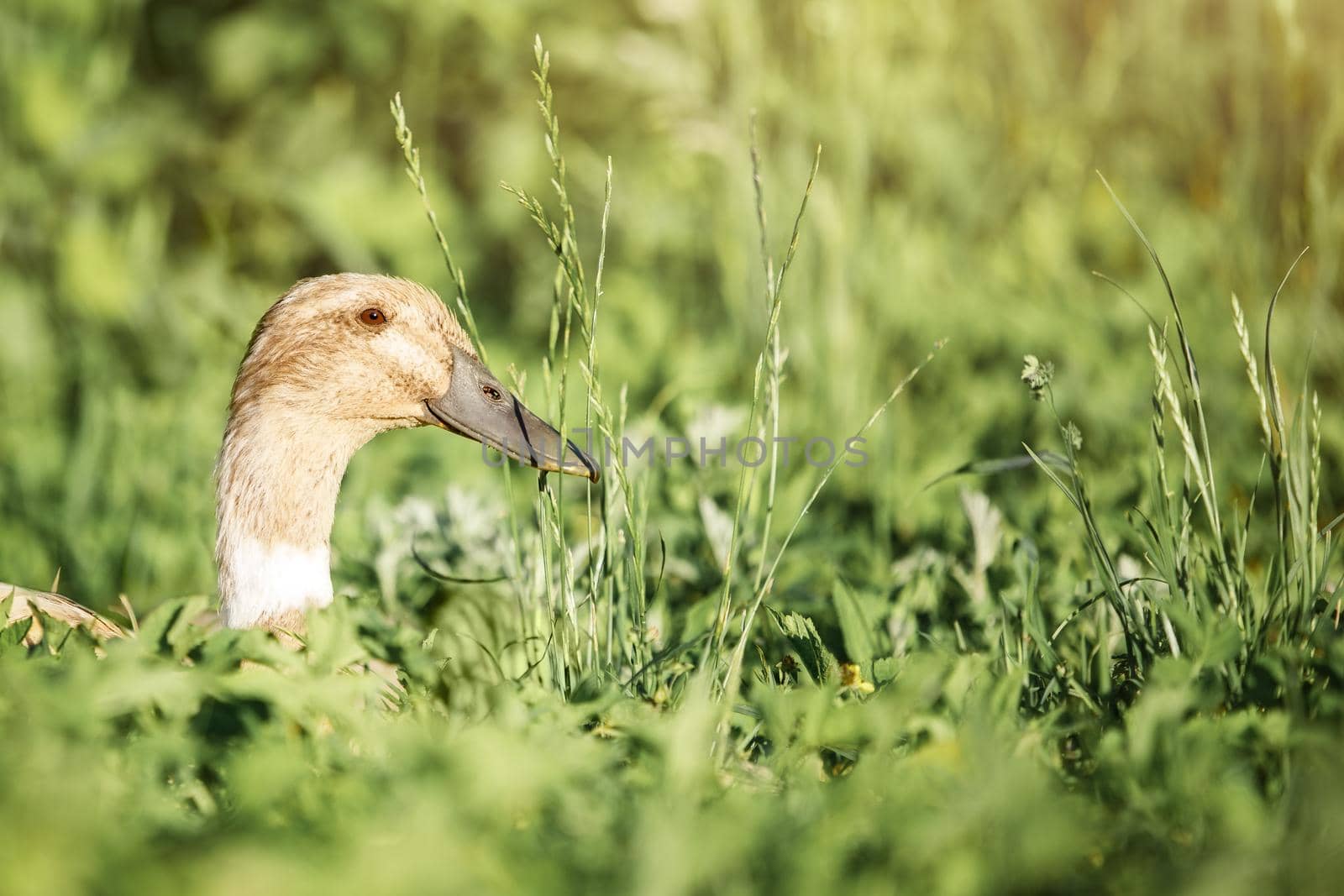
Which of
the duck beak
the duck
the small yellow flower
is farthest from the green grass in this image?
the duck

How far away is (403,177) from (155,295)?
4.24 feet

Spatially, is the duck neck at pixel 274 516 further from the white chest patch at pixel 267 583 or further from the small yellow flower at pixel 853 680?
the small yellow flower at pixel 853 680

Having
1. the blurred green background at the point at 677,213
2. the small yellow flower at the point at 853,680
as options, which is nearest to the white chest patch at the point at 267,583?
the blurred green background at the point at 677,213

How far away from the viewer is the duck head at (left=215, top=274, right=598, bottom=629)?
2.69m

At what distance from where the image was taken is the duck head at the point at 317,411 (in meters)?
2.69

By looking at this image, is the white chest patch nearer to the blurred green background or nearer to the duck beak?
the duck beak

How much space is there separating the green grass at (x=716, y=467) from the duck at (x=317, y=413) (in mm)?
242

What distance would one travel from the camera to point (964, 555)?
305 centimetres

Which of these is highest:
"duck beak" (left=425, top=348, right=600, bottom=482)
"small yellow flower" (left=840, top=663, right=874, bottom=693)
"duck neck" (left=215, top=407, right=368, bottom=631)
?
"duck beak" (left=425, top=348, right=600, bottom=482)

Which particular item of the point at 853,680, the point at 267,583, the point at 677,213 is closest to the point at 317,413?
the point at 267,583

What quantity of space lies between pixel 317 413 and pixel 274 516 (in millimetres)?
238

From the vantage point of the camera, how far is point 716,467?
3.24 m

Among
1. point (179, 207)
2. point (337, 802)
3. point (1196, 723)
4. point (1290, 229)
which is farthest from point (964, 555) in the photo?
point (179, 207)

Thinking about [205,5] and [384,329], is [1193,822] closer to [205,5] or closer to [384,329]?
[384,329]
